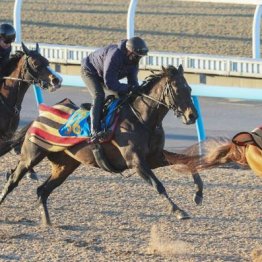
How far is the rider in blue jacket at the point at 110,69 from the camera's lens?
32.9ft

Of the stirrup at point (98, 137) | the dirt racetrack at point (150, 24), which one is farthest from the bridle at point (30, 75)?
the dirt racetrack at point (150, 24)

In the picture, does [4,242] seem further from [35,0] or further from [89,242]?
[35,0]

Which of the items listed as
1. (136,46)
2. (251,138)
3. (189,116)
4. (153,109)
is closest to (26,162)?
(153,109)

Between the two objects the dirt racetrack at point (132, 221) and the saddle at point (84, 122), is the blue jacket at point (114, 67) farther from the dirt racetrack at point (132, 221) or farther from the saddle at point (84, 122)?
the dirt racetrack at point (132, 221)

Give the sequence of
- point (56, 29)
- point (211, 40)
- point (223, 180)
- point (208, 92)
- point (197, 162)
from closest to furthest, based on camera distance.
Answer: point (197, 162) < point (223, 180) < point (208, 92) < point (211, 40) < point (56, 29)

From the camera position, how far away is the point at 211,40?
22.4 metres

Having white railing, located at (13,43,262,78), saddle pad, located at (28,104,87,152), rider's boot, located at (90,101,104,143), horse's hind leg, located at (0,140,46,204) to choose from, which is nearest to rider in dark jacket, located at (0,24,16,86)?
saddle pad, located at (28,104,87,152)

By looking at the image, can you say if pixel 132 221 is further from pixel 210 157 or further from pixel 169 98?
pixel 210 157

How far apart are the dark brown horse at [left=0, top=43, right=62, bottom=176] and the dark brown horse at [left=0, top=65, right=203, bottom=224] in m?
1.17

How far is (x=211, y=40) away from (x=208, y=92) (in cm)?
959

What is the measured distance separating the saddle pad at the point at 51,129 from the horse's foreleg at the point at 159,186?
0.69 meters

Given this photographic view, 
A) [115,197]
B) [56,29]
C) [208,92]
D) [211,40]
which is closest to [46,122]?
[115,197]

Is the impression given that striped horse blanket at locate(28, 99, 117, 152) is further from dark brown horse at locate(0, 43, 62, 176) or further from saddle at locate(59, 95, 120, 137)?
dark brown horse at locate(0, 43, 62, 176)

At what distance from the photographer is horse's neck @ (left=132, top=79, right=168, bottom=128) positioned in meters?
10.1
